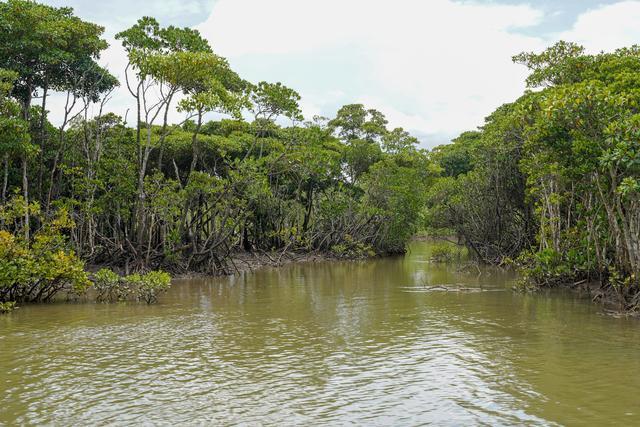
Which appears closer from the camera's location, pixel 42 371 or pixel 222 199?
pixel 42 371

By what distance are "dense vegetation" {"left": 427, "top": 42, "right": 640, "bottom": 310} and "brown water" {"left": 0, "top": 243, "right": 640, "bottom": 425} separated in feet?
4.23

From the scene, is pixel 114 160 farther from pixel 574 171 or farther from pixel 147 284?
pixel 574 171

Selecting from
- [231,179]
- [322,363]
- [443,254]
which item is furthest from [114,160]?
[443,254]

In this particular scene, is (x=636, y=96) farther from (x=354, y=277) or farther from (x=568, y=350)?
(x=354, y=277)

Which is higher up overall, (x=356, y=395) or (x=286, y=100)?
(x=286, y=100)

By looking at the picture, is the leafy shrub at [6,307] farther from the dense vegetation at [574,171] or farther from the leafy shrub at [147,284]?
the dense vegetation at [574,171]

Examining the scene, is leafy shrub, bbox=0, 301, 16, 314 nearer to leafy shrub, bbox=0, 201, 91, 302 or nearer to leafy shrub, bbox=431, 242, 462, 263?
leafy shrub, bbox=0, 201, 91, 302

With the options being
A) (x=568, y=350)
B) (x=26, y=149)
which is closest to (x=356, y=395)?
(x=568, y=350)

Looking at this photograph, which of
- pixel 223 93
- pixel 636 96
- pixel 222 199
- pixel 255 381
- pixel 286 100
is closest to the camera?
pixel 255 381

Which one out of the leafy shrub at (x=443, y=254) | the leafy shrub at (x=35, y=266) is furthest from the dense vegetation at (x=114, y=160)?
the leafy shrub at (x=443, y=254)

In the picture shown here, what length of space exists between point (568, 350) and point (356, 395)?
13.8 feet

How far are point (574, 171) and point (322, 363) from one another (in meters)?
7.59

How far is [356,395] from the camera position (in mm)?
7406

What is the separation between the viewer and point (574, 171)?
13023 millimetres
